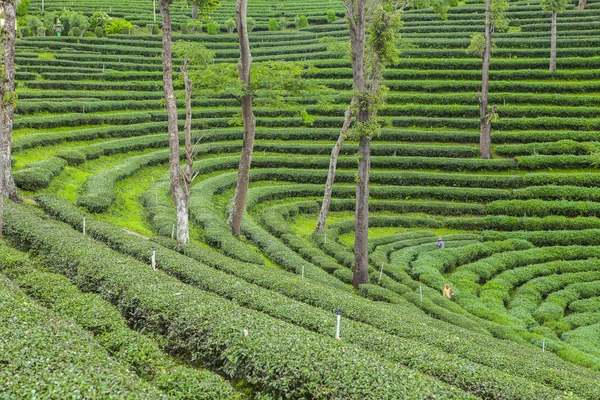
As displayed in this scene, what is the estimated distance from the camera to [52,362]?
797cm

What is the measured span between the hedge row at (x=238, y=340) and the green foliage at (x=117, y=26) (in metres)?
45.0

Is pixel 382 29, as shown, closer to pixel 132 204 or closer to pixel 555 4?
pixel 132 204

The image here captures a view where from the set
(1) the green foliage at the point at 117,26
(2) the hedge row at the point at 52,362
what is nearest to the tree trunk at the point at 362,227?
(2) the hedge row at the point at 52,362

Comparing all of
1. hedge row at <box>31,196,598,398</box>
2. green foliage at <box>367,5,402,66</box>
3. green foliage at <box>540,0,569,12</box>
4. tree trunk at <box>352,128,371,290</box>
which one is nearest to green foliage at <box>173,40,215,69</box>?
green foliage at <box>367,5,402,66</box>

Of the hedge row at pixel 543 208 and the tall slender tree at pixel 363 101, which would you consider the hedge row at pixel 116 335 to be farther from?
the hedge row at pixel 543 208

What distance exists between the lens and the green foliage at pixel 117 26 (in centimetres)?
5484

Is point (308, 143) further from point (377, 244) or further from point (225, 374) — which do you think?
point (225, 374)

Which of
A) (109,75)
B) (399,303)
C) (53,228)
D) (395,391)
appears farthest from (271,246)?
(109,75)

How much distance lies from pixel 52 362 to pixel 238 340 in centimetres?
275

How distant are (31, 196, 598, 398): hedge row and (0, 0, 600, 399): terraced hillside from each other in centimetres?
5

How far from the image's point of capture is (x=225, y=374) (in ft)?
31.3

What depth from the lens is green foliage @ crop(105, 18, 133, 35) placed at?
5484 cm

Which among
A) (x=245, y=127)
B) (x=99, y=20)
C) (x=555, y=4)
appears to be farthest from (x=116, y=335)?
(x=99, y=20)

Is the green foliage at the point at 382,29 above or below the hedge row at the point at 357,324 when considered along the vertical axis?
above
